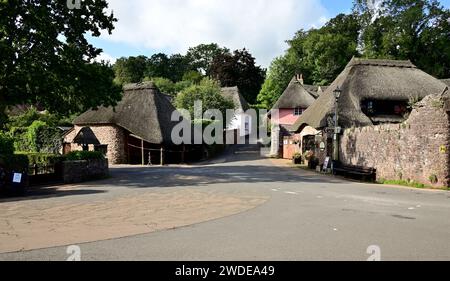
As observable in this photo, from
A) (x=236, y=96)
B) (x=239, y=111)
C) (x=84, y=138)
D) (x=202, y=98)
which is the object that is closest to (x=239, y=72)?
(x=236, y=96)

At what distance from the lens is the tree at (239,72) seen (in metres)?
70.6

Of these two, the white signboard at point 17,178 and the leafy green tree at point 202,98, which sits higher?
the leafy green tree at point 202,98

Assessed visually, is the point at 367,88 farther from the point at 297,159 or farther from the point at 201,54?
the point at 201,54

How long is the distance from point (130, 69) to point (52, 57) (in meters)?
72.2

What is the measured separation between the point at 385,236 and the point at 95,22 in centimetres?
1884

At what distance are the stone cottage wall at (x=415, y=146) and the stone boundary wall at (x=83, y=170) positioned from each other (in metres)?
14.0

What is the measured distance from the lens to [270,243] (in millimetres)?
7359

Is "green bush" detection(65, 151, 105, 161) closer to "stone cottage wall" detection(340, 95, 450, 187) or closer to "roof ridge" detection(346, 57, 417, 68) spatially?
"stone cottage wall" detection(340, 95, 450, 187)

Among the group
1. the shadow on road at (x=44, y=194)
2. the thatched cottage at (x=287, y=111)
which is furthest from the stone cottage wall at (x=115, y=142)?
the shadow on road at (x=44, y=194)

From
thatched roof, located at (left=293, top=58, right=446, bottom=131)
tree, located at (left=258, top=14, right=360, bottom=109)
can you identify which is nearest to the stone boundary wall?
thatched roof, located at (left=293, top=58, right=446, bottom=131)

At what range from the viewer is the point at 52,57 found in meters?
19.9

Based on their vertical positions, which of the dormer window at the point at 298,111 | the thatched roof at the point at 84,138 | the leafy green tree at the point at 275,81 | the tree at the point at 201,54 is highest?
the tree at the point at 201,54

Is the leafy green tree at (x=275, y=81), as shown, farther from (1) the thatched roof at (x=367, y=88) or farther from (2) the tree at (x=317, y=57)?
(1) the thatched roof at (x=367, y=88)

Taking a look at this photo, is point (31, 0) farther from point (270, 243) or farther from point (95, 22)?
point (270, 243)
